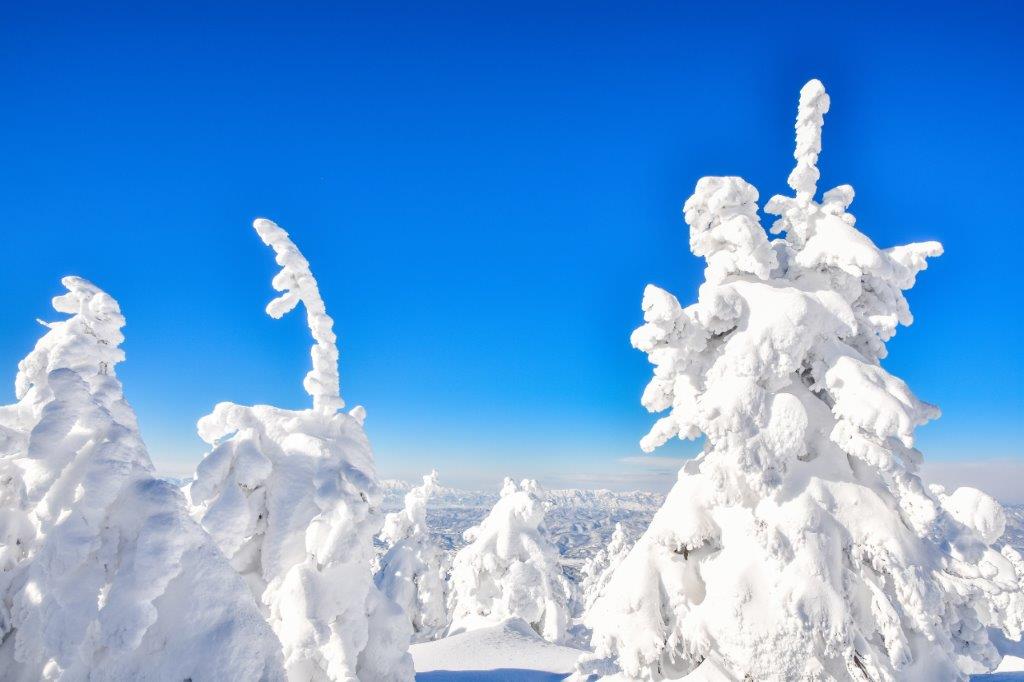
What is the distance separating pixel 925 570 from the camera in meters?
8.69

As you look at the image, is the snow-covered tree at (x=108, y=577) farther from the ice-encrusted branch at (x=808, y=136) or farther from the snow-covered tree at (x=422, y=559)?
the snow-covered tree at (x=422, y=559)

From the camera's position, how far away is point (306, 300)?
1254 centimetres

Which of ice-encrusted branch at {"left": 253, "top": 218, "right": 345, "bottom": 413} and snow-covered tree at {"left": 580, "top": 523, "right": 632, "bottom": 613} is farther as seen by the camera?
snow-covered tree at {"left": 580, "top": 523, "right": 632, "bottom": 613}

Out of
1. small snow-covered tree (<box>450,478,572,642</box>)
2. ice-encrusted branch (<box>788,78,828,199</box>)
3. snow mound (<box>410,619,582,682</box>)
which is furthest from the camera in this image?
small snow-covered tree (<box>450,478,572,642</box>)

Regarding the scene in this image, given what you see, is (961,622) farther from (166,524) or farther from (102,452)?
(102,452)

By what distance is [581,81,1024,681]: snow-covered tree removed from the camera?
8.49 metres

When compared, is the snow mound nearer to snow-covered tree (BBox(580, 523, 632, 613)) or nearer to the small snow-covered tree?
the small snow-covered tree

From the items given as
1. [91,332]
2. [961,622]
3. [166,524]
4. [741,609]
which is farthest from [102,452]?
[961,622]

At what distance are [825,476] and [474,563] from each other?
26.2 m

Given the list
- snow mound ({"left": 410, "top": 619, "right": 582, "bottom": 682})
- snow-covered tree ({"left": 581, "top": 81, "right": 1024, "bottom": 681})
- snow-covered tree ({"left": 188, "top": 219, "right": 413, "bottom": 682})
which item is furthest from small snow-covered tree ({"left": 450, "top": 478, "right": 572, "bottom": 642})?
snow-covered tree ({"left": 581, "top": 81, "right": 1024, "bottom": 681})

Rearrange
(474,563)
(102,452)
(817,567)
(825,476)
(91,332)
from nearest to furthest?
(102,452), (817,567), (825,476), (91,332), (474,563)

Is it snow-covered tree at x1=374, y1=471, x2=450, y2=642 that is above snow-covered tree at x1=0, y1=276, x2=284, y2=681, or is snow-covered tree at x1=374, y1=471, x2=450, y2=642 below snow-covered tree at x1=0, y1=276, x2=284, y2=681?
below

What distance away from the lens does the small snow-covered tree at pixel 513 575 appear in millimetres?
31719

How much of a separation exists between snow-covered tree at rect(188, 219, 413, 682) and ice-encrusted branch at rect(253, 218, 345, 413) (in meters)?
0.70
